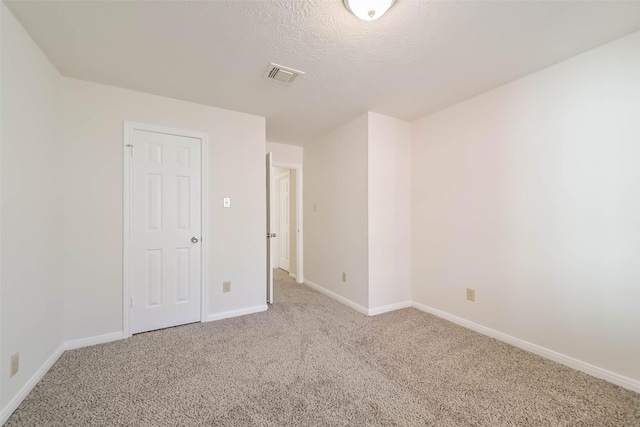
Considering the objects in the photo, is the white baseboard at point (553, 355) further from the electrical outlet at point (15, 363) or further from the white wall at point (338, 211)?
the electrical outlet at point (15, 363)

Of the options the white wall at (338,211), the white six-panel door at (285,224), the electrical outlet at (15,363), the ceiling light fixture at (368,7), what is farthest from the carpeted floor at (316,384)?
the white six-panel door at (285,224)

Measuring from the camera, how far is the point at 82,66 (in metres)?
2.09

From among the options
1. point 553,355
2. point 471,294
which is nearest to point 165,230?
point 471,294

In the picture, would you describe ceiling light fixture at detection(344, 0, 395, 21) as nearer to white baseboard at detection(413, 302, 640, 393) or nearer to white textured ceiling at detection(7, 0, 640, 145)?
white textured ceiling at detection(7, 0, 640, 145)

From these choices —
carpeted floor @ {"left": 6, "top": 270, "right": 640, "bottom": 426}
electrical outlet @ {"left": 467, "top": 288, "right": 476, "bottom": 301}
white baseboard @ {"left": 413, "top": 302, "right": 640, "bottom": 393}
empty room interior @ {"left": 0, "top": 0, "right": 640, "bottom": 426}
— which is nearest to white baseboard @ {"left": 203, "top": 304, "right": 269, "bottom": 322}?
empty room interior @ {"left": 0, "top": 0, "right": 640, "bottom": 426}

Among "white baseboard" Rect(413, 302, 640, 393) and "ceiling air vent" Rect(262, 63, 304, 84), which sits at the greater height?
"ceiling air vent" Rect(262, 63, 304, 84)

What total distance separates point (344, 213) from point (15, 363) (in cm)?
298

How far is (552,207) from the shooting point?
2113 mm

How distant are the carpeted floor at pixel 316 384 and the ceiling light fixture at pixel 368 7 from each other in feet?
7.51

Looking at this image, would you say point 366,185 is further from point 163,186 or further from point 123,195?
point 123,195

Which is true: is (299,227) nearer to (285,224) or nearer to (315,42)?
(285,224)

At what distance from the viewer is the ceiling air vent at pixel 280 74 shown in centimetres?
211

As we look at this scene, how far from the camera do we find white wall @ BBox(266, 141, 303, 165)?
4.27m

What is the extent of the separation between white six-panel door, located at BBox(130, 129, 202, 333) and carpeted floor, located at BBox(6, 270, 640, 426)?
254 mm
